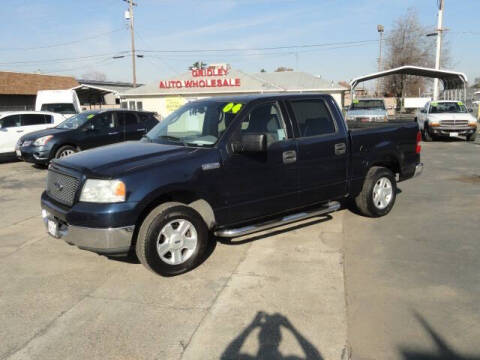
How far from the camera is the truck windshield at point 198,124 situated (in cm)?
471

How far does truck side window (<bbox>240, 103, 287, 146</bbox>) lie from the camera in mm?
4821

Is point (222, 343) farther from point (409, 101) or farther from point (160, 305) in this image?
point (409, 101)

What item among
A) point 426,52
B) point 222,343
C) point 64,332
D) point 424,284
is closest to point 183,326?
point 222,343

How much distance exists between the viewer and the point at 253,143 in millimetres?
4305

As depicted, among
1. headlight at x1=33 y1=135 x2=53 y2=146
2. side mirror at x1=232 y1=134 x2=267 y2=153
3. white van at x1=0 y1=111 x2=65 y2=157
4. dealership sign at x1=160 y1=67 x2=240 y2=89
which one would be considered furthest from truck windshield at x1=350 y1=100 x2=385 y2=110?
side mirror at x1=232 y1=134 x2=267 y2=153

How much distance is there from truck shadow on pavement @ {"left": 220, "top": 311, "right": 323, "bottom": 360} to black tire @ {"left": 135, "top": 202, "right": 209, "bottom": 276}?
1102 mm

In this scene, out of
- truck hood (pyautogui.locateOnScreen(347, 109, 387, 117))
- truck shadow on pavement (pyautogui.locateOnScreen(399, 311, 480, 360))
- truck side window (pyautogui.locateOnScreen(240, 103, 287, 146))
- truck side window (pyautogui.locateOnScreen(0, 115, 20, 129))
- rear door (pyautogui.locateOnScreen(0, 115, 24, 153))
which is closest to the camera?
truck shadow on pavement (pyautogui.locateOnScreen(399, 311, 480, 360))

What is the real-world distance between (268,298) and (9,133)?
1220 centimetres

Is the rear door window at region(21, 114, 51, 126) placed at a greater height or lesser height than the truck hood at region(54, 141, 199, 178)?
greater

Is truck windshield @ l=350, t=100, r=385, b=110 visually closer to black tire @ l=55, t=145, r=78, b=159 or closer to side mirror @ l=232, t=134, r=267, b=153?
black tire @ l=55, t=145, r=78, b=159

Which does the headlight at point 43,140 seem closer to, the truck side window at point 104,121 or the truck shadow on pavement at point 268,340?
the truck side window at point 104,121

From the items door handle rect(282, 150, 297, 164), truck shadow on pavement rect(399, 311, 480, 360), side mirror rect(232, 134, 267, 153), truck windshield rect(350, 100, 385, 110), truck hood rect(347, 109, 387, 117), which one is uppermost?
truck windshield rect(350, 100, 385, 110)

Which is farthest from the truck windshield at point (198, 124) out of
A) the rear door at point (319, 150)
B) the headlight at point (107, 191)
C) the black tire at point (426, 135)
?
the black tire at point (426, 135)

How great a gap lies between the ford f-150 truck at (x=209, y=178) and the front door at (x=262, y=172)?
12 mm
